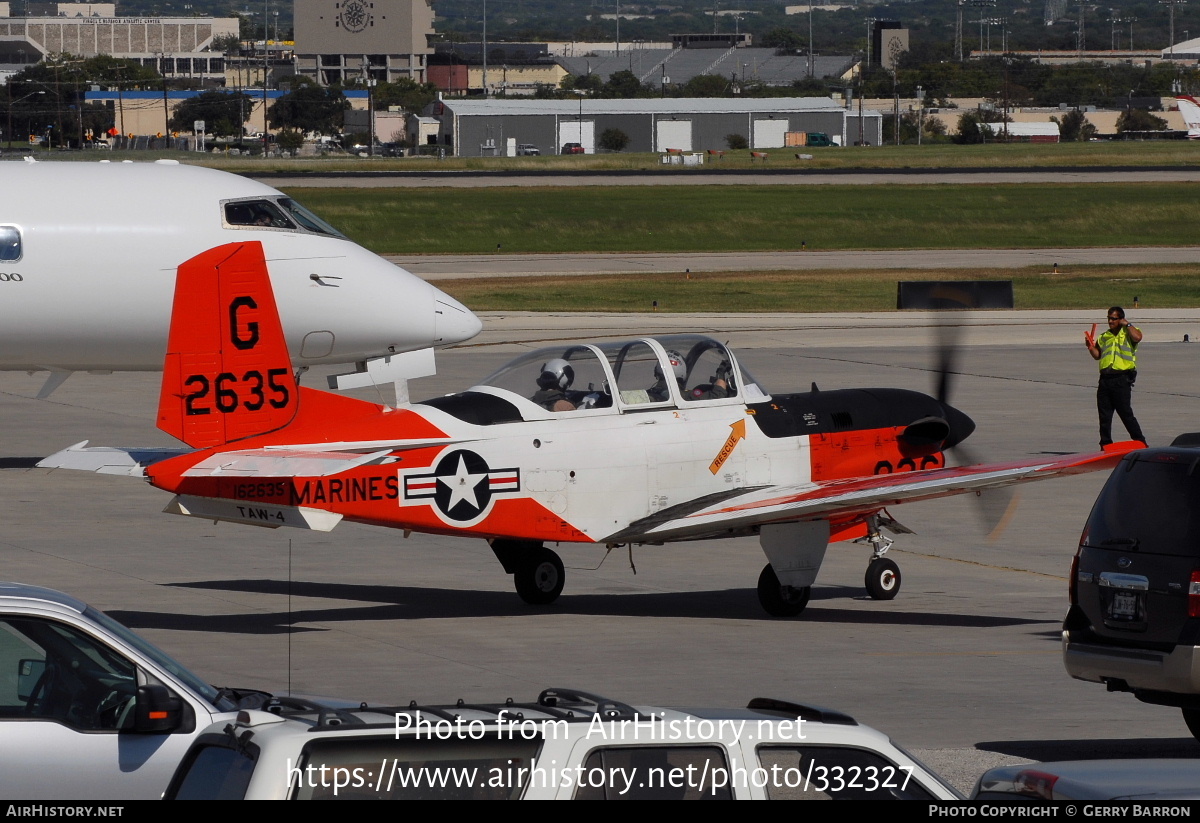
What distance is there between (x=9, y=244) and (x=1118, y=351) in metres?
14.9

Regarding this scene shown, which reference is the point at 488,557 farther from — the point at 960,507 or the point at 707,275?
the point at 707,275

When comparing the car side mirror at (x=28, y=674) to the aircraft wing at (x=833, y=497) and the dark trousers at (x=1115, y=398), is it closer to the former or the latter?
the aircraft wing at (x=833, y=497)

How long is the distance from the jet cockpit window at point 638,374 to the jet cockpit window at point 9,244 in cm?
921

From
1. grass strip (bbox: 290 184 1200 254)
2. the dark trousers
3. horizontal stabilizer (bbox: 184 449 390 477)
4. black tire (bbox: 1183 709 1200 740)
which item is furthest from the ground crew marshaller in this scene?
grass strip (bbox: 290 184 1200 254)

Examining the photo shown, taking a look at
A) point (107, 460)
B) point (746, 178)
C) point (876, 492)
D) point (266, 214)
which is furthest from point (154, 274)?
point (746, 178)

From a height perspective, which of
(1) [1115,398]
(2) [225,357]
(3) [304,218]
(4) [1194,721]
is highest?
(3) [304,218]

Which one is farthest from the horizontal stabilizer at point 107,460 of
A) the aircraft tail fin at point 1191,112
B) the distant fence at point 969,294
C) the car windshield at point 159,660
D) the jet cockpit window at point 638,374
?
the aircraft tail fin at point 1191,112

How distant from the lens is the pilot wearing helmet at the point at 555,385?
49.9 feet

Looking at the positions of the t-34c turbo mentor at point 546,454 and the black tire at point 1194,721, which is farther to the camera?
the t-34c turbo mentor at point 546,454

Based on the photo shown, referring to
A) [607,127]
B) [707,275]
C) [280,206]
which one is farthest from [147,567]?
[607,127]

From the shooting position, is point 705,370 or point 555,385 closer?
point 555,385

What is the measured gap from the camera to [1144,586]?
34.1ft

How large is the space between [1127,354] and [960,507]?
4.30 metres

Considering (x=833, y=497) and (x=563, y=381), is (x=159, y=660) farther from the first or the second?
(x=833, y=497)
